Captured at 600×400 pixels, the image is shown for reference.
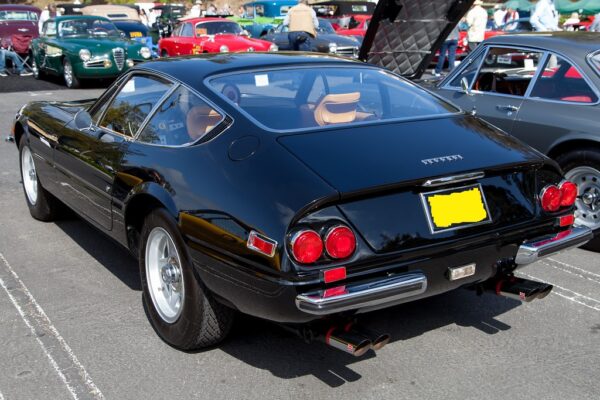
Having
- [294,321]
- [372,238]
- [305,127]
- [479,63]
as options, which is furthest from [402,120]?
[479,63]

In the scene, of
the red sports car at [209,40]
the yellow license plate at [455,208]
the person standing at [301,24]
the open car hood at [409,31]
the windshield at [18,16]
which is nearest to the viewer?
the yellow license plate at [455,208]

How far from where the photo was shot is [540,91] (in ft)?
19.5

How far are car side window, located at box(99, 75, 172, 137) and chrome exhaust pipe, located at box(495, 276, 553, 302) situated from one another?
2156 mm

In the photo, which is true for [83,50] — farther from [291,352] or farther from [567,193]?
[567,193]

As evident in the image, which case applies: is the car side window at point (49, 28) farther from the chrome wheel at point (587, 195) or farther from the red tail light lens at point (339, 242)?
the red tail light lens at point (339, 242)

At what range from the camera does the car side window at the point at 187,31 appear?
17312mm

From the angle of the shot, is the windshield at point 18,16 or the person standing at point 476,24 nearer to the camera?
the person standing at point 476,24

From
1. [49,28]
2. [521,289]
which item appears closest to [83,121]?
[521,289]

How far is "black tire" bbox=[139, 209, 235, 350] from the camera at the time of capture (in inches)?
139

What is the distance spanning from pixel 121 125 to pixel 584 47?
3.68 meters

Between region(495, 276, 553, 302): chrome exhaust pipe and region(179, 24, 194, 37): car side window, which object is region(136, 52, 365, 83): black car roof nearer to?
region(495, 276, 553, 302): chrome exhaust pipe

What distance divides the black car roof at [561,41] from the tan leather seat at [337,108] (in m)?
2.44

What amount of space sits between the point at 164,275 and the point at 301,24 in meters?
11.4

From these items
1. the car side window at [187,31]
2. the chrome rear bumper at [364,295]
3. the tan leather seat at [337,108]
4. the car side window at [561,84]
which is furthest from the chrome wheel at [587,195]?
the car side window at [187,31]
